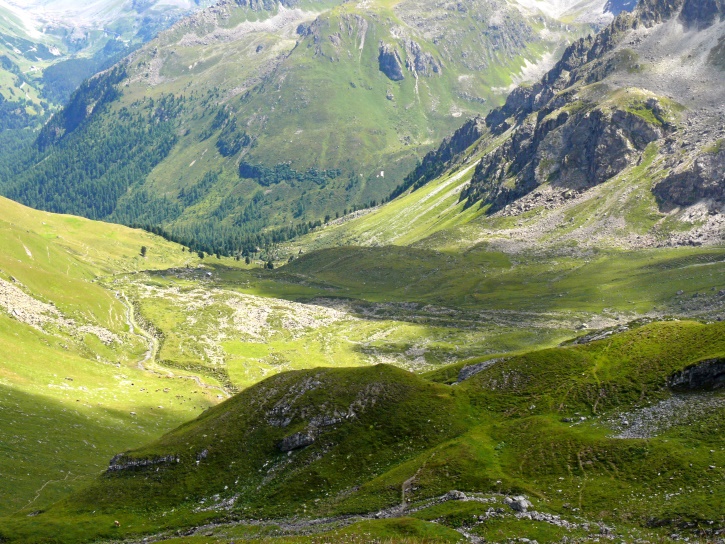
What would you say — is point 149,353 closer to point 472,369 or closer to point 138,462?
point 138,462

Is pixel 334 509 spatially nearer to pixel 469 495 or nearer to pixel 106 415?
pixel 469 495

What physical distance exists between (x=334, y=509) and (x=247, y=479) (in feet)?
45.7

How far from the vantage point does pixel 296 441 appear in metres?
70.0

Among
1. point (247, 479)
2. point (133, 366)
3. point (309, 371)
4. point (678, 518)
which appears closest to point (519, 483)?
point (678, 518)

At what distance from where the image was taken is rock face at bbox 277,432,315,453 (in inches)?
2749

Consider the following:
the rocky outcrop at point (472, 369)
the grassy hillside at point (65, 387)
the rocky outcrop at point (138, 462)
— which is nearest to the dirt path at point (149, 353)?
the grassy hillside at point (65, 387)

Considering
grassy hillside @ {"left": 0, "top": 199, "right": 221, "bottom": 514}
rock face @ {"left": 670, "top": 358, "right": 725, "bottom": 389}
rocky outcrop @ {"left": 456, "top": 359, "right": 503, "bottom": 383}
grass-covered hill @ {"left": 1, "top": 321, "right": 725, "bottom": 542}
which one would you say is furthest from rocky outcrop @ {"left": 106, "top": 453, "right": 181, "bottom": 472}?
rock face @ {"left": 670, "top": 358, "right": 725, "bottom": 389}

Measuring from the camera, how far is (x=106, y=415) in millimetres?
114688

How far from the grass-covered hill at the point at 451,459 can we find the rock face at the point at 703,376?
0.11 meters

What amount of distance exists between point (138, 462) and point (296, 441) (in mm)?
18491

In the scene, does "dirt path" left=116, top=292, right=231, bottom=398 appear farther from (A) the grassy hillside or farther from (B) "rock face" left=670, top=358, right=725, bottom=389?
(B) "rock face" left=670, top=358, right=725, bottom=389

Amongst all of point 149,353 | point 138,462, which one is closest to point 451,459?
point 138,462

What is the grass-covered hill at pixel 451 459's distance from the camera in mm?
49125

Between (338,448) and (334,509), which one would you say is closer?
(334,509)
